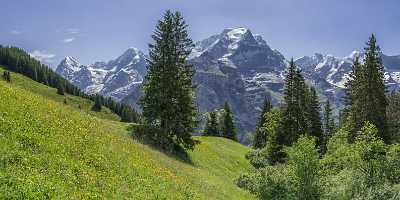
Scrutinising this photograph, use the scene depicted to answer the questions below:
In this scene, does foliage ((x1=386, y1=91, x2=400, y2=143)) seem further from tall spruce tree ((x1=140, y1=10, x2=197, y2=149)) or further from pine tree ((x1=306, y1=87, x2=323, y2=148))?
tall spruce tree ((x1=140, y1=10, x2=197, y2=149))

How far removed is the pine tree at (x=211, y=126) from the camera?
116562mm

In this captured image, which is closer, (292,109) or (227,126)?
(292,109)

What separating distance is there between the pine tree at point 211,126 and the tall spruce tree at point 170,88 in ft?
205

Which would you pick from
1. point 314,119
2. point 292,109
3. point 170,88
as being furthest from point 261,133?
point 170,88

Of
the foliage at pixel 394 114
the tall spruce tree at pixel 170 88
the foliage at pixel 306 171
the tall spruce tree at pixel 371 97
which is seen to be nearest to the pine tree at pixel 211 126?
the foliage at pixel 394 114

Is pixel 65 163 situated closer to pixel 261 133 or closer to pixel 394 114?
pixel 261 133

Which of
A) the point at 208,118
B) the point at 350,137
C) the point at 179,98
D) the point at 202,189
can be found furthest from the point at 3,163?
the point at 208,118

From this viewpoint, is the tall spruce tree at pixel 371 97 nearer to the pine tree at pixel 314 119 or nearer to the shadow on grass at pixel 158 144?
the pine tree at pixel 314 119

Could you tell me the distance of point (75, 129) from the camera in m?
26.7

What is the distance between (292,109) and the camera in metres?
67.2

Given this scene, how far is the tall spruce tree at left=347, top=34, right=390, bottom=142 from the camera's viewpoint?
6056cm

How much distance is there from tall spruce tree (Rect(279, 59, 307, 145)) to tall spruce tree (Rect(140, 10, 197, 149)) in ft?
Result: 61.6

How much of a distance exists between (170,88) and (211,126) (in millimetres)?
66612

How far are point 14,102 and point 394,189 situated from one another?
2423 cm
